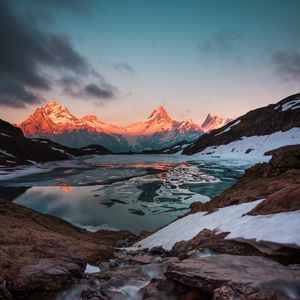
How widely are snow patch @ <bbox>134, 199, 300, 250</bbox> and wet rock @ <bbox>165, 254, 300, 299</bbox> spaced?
107 centimetres

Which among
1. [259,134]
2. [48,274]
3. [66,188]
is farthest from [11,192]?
[259,134]

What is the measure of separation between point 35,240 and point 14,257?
3.20 meters

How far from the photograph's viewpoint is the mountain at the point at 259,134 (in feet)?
434

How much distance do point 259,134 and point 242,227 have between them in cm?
15313

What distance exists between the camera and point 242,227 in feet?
39.7

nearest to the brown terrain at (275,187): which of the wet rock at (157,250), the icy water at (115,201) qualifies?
the wet rock at (157,250)

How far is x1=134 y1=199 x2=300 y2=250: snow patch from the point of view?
9.23 m

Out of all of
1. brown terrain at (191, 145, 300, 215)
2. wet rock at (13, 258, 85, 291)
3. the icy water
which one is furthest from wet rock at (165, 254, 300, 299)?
the icy water

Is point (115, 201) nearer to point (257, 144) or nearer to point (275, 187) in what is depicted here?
point (275, 187)

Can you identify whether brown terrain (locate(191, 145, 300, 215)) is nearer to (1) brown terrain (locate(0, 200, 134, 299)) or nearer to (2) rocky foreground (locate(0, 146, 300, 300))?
(2) rocky foreground (locate(0, 146, 300, 300))

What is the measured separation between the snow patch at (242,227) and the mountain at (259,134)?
372 ft

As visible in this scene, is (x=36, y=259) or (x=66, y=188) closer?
(x=36, y=259)

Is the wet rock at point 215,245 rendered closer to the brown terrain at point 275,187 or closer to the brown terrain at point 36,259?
the brown terrain at point 275,187

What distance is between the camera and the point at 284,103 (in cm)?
17162
